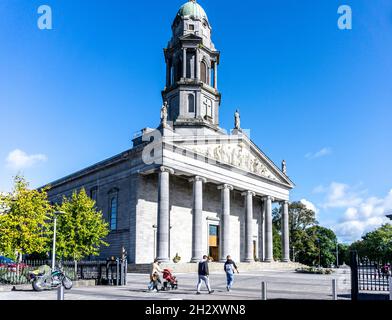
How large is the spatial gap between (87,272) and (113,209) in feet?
72.4

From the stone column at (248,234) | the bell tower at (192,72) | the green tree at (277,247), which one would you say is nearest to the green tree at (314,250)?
the green tree at (277,247)

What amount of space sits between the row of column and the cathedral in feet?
0.32

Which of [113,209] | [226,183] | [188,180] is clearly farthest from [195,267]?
[113,209]

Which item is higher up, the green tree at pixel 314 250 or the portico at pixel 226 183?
the portico at pixel 226 183

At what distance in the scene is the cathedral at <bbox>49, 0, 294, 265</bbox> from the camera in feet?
144

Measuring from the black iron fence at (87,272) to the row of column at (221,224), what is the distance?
13898 millimetres

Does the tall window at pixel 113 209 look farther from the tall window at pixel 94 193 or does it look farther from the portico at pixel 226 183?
the portico at pixel 226 183

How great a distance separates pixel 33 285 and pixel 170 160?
23.1m

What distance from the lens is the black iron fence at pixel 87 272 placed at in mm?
24688

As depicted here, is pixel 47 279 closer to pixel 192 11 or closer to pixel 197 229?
pixel 197 229

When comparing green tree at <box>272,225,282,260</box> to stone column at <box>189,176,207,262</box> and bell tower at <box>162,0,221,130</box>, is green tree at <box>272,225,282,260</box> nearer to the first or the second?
bell tower at <box>162,0,221,130</box>

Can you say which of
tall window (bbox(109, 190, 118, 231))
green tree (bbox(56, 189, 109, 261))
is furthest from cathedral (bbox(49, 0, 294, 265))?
green tree (bbox(56, 189, 109, 261))

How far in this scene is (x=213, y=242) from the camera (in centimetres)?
5262
